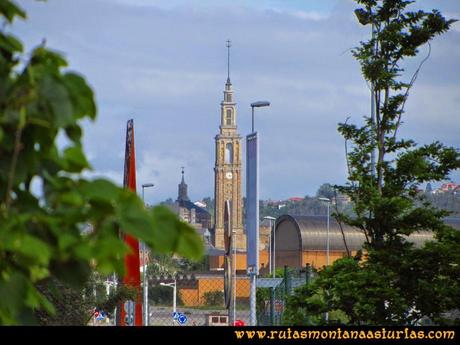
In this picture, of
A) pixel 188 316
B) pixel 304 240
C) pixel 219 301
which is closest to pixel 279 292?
pixel 188 316

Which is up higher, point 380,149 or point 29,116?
point 380,149

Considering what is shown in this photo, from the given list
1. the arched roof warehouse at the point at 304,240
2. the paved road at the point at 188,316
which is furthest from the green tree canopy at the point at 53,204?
the arched roof warehouse at the point at 304,240

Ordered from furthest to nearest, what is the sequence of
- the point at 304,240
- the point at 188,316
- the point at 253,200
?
the point at 304,240 < the point at 188,316 < the point at 253,200

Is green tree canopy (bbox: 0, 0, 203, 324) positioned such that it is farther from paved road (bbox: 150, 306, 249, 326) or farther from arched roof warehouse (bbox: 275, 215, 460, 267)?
arched roof warehouse (bbox: 275, 215, 460, 267)

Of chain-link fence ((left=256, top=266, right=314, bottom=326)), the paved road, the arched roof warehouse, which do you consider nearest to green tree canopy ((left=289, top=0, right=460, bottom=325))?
chain-link fence ((left=256, top=266, right=314, bottom=326))

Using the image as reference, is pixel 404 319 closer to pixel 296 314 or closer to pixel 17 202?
pixel 296 314

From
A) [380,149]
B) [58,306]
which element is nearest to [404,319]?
[380,149]

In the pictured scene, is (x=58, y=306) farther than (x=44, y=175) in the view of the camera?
Yes

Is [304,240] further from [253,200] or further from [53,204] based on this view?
[53,204]

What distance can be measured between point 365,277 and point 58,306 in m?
3.57

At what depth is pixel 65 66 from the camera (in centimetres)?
230

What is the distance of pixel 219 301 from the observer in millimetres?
48719

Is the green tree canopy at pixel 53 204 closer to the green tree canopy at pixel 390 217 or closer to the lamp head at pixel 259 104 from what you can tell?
the green tree canopy at pixel 390 217

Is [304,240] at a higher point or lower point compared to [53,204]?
higher
